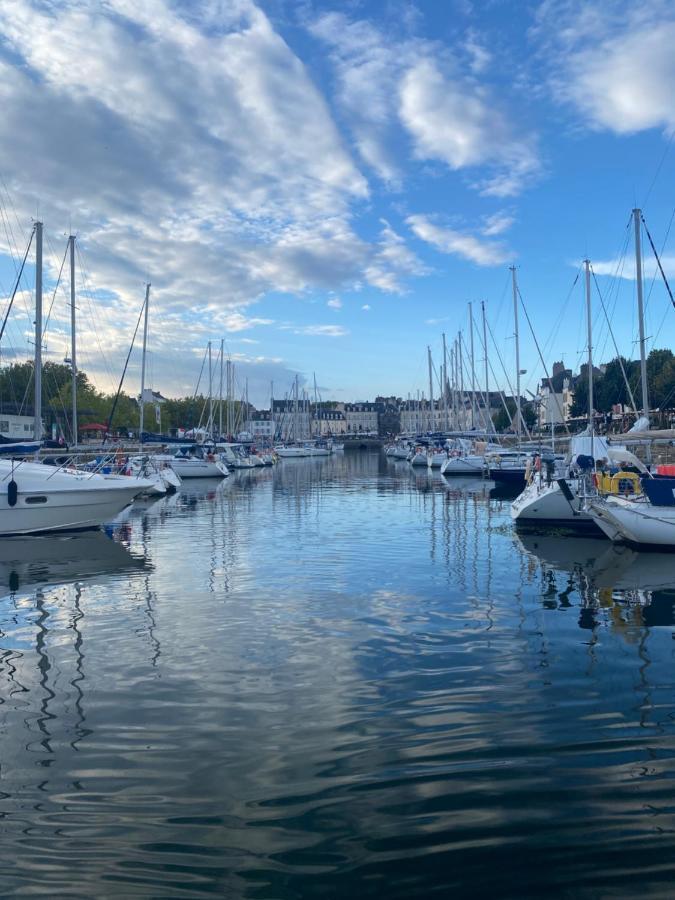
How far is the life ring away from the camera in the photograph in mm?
20147

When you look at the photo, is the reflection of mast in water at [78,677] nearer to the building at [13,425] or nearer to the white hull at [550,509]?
the white hull at [550,509]

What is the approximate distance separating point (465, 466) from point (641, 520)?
37.7 meters

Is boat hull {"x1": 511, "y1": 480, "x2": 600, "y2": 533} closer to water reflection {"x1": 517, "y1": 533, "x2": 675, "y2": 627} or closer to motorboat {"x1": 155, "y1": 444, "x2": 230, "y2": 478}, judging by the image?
water reflection {"x1": 517, "y1": 533, "x2": 675, "y2": 627}

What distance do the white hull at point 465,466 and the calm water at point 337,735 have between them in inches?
1573

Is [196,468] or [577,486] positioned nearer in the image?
[577,486]

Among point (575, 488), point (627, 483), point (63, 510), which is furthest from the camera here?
point (575, 488)

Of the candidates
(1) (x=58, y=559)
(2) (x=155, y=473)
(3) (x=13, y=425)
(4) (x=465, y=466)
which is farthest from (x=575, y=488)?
(3) (x=13, y=425)

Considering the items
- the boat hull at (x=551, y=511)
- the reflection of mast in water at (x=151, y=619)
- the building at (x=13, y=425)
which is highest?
the building at (x=13, y=425)

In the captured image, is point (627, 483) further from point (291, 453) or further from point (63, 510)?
point (291, 453)

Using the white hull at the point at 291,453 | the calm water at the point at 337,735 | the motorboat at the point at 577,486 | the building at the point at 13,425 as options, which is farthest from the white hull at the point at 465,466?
the white hull at the point at 291,453

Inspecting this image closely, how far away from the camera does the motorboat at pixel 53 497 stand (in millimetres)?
21766

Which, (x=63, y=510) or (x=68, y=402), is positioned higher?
(x=68, y=402)

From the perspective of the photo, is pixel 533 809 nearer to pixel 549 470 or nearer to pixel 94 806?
pixel 94 806

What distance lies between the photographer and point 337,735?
7273 millimetres
